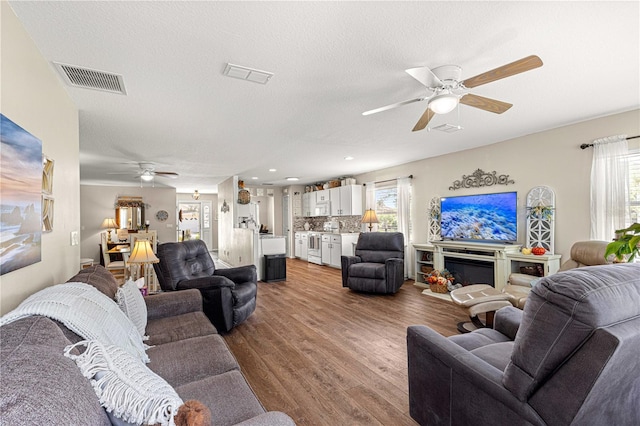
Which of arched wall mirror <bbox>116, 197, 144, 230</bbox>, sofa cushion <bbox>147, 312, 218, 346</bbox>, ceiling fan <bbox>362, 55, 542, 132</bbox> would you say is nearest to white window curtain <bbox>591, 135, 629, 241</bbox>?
ceiling fan <bbox>362, 55, 542, 132</bbox>

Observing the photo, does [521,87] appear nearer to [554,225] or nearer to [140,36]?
[554,225]

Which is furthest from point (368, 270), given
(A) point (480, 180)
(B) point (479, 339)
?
(B) point (479, 339)

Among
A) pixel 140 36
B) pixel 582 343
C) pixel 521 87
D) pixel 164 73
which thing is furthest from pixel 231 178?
→ pixel 582 343

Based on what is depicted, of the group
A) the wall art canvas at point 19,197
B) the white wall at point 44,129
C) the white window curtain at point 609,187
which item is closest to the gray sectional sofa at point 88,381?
the white wall at point 44,129

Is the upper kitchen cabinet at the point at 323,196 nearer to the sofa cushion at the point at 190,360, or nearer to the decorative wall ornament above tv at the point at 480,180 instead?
the decorative wall ornament above tv at the point at 480,180

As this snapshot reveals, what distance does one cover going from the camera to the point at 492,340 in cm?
194

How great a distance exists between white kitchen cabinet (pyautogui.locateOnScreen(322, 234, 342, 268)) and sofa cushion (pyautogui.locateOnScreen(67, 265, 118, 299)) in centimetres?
564

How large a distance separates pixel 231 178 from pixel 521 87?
6.40 metres

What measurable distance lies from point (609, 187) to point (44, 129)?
215 inches

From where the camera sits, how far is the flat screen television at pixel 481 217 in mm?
4422

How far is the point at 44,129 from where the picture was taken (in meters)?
1.94

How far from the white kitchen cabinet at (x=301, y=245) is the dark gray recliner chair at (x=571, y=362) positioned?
7.66 m

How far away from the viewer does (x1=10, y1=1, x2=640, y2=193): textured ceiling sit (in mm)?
1615

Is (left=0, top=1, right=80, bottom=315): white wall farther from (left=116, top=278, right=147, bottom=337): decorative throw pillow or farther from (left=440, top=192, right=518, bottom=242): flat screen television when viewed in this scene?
(left=440, top=192, right=518, bottom=242): flat screen television
